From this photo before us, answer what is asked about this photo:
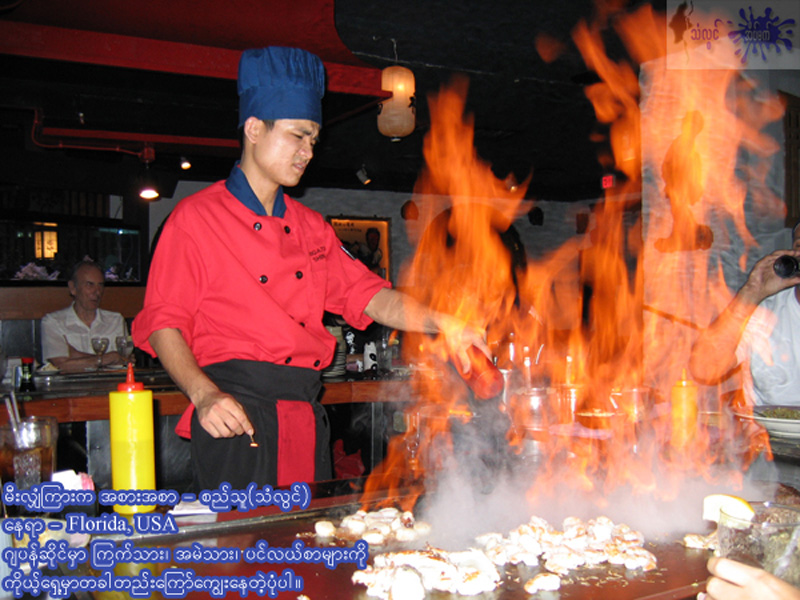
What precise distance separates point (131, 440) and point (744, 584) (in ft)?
3.93

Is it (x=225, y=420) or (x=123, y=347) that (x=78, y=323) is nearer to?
(x=123, y=347)

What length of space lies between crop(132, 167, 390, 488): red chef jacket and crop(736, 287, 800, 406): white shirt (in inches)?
76.7

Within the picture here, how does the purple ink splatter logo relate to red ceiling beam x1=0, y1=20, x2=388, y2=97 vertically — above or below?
above

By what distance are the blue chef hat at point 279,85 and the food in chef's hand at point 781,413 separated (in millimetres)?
1816

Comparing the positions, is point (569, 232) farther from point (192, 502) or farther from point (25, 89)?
point (192, 502)

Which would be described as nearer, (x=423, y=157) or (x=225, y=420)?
(x=225, y=420)

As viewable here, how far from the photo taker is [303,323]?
6.84 feet

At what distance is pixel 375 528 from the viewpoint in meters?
1.35

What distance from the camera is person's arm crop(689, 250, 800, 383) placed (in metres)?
2.51

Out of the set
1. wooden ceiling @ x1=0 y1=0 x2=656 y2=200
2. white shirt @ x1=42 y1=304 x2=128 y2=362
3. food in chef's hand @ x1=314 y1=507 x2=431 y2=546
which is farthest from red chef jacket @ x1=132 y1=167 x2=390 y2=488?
white shirt @ x1=42 y1=304 x2=128 y2=362

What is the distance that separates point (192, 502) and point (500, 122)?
745 cm

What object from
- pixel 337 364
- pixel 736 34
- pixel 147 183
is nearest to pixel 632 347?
pixel 736 34

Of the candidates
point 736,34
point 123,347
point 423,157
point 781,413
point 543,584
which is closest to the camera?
point 543,584

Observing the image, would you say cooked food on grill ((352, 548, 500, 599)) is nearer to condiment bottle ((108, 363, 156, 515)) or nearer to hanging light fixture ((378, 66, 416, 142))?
condiment bottle ((108, 363, 156, 515))
